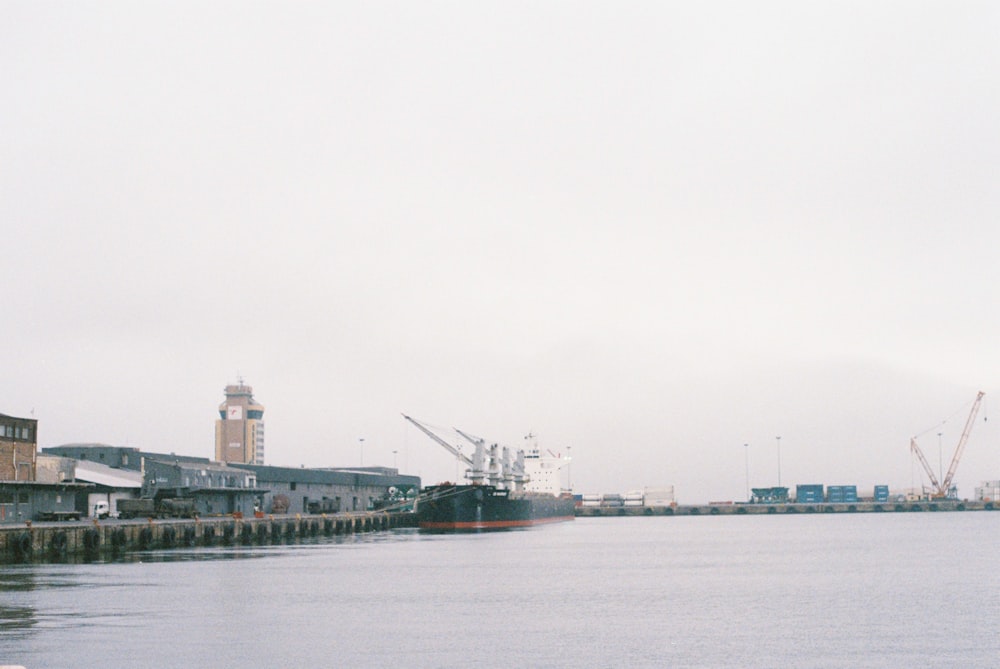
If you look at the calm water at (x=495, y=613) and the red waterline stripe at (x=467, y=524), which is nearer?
the calm water at (x=495, y=613)

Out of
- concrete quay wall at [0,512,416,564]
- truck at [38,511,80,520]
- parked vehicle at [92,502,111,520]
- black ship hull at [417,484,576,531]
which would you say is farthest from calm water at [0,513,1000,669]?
black ship hull at [417,484,576,531]

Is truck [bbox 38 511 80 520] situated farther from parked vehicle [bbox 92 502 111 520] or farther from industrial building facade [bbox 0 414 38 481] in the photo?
industrial building facade [bbox 0 414 38 481]

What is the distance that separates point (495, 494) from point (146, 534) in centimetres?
6275

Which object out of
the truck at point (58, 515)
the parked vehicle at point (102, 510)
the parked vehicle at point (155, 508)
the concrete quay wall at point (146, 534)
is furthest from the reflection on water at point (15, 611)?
the parked vehicle at point (155, 508)

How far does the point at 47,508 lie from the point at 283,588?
40268 millimetres

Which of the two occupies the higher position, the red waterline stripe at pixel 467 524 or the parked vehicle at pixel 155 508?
the parked vehicle at pixel 155 508

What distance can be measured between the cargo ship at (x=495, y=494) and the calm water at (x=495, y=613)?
58.7m

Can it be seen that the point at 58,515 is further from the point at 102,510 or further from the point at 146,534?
the point at 102,510

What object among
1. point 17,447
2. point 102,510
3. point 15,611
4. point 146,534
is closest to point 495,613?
point 15,611

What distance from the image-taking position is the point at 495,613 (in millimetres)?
46156

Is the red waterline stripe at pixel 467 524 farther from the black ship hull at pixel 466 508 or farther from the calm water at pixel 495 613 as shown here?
the calm water at pixel 495 613

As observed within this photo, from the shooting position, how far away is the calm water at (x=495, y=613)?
115 ft

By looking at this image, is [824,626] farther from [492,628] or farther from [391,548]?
[391,548]

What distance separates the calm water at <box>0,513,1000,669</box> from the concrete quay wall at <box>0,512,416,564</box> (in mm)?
4585
